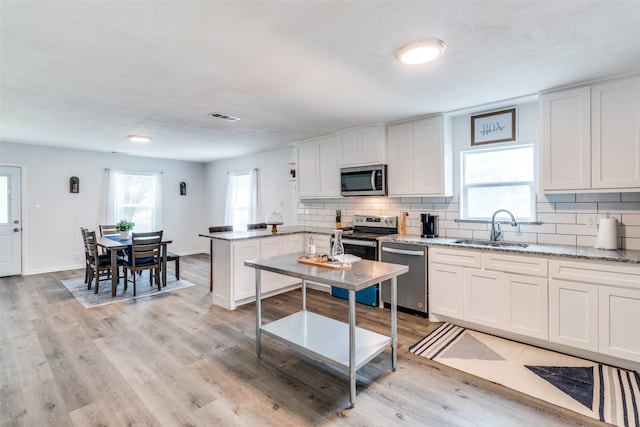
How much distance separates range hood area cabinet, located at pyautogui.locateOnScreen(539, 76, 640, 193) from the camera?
2662mm

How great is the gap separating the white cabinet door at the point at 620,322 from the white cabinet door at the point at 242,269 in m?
3.61

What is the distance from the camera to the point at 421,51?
218cm

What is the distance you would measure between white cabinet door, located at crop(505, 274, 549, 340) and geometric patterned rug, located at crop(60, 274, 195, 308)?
4508mm

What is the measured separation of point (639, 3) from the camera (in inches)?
67.0

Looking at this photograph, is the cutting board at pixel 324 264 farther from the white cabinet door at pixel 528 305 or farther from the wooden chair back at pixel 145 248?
the wooden chair back at pixel 145 248

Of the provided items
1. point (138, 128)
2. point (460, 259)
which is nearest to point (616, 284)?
point (460, 259)

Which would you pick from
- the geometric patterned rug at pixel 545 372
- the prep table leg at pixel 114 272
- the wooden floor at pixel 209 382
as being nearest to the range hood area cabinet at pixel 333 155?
the wooden floor at pixel 209 382

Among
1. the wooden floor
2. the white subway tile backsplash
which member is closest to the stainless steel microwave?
the white subway tile backsplash

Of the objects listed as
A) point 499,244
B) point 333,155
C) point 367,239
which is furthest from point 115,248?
point 499,244

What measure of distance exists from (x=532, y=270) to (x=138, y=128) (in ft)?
16.8

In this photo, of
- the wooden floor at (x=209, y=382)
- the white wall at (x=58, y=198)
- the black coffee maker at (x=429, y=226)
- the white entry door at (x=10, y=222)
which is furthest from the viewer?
the white wall at (x=58, y=198)

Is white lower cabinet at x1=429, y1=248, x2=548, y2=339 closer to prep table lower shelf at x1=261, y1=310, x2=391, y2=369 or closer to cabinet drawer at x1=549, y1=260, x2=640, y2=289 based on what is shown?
cabinet drawer at x1=549, y1=260, x2=640, y2=289

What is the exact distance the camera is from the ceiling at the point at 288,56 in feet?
5.82

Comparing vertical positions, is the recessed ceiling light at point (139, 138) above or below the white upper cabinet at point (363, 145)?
above
